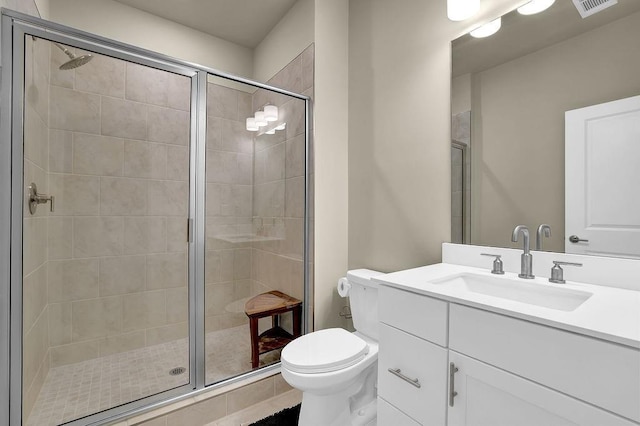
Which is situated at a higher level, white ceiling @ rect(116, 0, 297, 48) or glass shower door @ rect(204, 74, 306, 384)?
white ceiling @ rect(116, 0, 297, 48)

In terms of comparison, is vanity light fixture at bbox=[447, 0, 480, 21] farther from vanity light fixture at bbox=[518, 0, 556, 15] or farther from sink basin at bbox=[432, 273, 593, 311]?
sink basin at bbox=[432, 273, 593, 311]

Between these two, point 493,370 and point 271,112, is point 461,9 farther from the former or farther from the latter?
point 493,370

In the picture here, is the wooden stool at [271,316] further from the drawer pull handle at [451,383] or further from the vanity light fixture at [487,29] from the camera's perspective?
the vanity light fixture at [487,29]

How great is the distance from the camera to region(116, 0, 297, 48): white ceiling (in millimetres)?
2271

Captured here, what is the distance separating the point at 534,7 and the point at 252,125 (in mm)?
1587

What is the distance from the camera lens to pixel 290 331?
83.9 inches

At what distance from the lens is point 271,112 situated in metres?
2.11

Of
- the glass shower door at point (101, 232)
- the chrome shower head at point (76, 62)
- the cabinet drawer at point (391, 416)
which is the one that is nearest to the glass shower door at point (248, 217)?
the glass shower door at point (101, 232)

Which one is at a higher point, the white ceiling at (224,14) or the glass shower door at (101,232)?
the white ceiling at (224,14)

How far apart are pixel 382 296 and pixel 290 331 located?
114 centimetres

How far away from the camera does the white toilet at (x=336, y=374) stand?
134 cm

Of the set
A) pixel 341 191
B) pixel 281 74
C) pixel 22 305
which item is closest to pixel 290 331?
pixel 341 191

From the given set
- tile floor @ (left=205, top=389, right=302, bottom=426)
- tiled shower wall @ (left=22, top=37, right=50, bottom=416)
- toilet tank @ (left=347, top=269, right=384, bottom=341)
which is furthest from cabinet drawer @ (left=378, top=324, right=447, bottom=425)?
tiled shower wall @ (left=22, top=37, right=50, bottom=416)

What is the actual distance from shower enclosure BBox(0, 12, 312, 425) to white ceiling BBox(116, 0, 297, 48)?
79 cm
